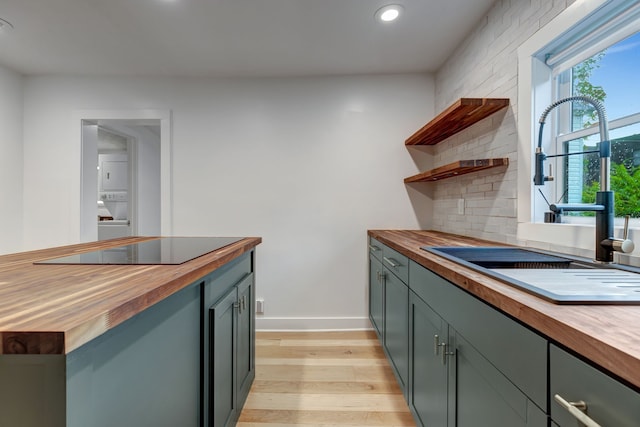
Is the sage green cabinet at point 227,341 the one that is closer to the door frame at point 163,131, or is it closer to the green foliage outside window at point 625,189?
the door frame at point 163,131

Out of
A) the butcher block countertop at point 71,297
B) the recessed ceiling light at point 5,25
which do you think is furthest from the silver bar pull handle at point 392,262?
the recessed ceiling light at point 5,25

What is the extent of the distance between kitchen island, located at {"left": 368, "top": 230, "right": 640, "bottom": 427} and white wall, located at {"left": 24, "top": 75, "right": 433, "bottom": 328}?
139cm

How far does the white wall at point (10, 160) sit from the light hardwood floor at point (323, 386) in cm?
251

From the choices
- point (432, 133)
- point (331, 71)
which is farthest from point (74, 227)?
point (432, 133)

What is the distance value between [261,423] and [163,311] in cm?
114

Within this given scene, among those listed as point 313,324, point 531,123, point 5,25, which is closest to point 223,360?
point 313,324

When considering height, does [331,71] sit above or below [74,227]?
above

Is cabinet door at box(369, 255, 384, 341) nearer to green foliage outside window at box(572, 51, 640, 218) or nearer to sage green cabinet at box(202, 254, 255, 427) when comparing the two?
sage green cabinet at box(202, 254, 255, 427)

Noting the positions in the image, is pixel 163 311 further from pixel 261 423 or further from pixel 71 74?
pixel 71 74

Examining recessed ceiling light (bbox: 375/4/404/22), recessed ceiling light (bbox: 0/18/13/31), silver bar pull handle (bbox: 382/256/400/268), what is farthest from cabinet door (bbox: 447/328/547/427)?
recessed ceiling light (bbox: 0/18/13/31)

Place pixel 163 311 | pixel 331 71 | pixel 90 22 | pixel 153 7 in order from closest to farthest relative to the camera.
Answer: pixel 163 311 → pixel 153 7 → pixel 90 22 → pixel 331 71

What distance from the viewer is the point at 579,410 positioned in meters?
0.50

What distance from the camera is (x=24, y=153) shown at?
112 inches

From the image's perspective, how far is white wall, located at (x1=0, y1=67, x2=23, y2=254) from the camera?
106 inches
